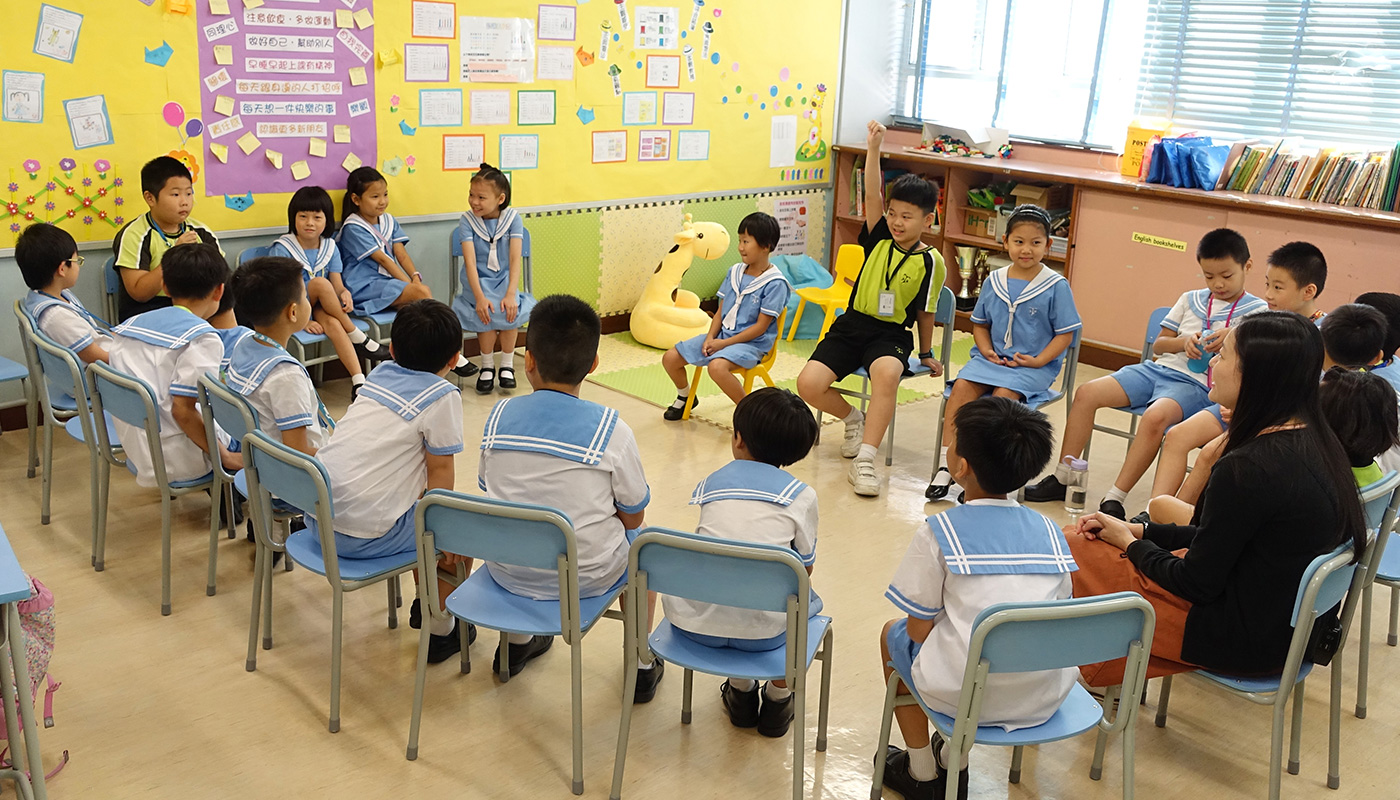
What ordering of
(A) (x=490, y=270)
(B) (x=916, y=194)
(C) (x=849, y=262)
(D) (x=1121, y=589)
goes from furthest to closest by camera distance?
(C) (x=849, y=262) < (A) (x=490, y=270) < (B) (x=916, y=194) < (D) (x=1121, y=589)

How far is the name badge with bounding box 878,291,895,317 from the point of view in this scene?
13.9 feet

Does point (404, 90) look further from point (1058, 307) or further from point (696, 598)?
point (696, 598)

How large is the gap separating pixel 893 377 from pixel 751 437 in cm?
191

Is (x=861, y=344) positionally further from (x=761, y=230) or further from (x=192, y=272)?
(x=192, y=272)

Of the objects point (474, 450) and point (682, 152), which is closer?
point (474, 450)

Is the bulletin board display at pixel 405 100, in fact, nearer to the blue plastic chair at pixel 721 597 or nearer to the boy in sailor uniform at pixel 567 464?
the boy in sailor uniform at pixel 567 464

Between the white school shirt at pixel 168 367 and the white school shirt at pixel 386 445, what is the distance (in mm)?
644

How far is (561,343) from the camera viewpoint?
2.46m

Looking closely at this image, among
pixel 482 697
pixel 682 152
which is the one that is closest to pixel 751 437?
pixel 482 697

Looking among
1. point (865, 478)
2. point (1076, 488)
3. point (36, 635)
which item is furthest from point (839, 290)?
point (36, 635)

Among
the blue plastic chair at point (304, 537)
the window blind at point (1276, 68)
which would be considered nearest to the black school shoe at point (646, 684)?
the blue plastic chair at point (304, 537)

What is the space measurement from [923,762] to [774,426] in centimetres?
74

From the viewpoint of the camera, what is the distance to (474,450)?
4266mm

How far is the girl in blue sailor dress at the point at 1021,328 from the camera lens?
3955 mm
